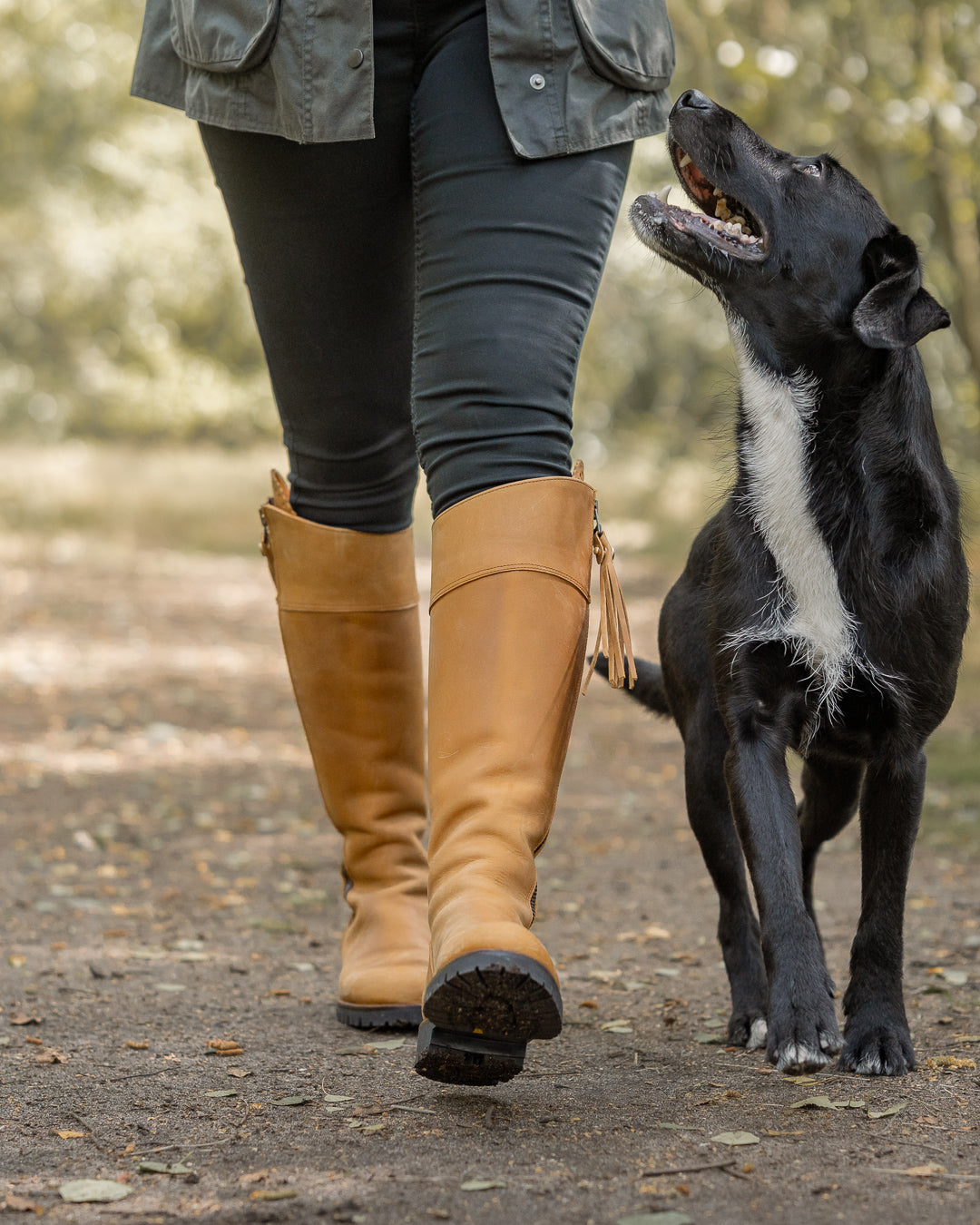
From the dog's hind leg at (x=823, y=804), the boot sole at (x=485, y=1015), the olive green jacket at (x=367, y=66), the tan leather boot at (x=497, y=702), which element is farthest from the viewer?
the dog's hind leg at (x=823, y=804)

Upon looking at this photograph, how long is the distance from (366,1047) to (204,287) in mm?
23533

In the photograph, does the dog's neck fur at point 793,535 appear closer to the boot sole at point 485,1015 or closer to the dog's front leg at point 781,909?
the dog's front leg at point 781,909

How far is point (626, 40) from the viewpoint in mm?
2311

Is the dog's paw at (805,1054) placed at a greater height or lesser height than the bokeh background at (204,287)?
lesser

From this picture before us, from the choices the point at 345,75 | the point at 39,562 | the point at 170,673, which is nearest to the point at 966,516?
the point at 345,75

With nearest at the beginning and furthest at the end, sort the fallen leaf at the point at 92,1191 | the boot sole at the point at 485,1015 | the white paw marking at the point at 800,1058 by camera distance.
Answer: the fallen leaf at the point at 92,1191, the boot sole at the point at 485,1015, the white paw marking at the point at 800,1058

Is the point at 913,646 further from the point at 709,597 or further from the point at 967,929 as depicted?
the point at 967,929

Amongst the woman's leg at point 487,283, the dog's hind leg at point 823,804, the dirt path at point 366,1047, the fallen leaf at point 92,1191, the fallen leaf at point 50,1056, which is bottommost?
the fallen leaf at point 92,1191

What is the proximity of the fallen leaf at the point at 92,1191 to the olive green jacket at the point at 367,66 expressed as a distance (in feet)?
5.10

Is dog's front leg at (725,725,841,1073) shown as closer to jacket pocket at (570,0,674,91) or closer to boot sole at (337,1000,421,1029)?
boot sole at (337,1000,421,1029)

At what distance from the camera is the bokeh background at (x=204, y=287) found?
934 cm

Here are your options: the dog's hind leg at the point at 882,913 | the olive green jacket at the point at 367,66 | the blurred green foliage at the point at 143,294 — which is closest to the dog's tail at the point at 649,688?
the dog's hind leg at the point at 882,913

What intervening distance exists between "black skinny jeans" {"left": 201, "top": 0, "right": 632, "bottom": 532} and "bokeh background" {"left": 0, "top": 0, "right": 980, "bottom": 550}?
637 centimetres

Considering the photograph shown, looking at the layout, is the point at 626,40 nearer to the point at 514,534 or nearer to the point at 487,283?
the point at 487,283
